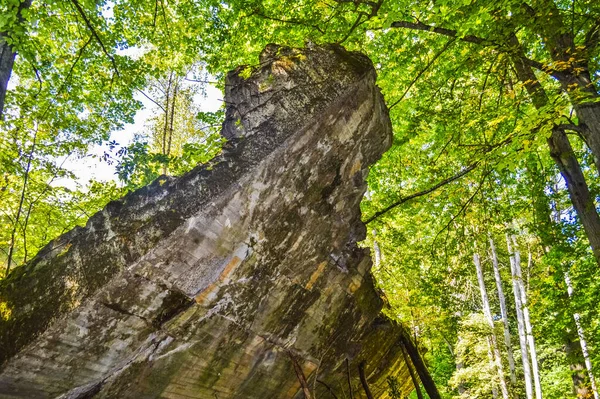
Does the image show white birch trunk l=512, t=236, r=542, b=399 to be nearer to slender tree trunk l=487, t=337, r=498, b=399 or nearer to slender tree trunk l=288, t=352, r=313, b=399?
slender tree trunk l=487, t=337, r=498, b=399

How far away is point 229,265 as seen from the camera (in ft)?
10.5

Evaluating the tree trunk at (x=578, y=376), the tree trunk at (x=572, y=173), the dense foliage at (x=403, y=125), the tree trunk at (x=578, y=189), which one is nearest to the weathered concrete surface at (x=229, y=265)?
the dense foliage at (x=403, y=125)

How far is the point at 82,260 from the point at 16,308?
0.58 metres

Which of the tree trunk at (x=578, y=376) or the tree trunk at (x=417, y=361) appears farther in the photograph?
the tree trunk at (x=578, y=376)

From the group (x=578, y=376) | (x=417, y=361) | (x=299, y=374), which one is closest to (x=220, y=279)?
(x=299, y=374)

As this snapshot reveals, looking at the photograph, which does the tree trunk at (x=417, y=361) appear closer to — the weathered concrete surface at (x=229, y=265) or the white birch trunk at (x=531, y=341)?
the weathered concrete surface at (x=229, y=265)

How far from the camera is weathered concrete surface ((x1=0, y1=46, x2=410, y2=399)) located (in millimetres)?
2736

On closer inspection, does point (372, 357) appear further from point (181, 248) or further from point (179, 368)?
point (181, 248)

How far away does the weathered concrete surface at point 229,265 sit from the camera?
8.98 ft

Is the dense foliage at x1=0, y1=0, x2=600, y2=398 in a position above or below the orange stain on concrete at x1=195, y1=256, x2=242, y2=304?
above

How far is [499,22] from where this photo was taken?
177 inches

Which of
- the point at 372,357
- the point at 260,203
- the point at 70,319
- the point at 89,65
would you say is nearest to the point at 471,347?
the point at 372,357

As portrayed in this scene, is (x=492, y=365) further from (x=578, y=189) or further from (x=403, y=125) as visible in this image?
(x=403, y=125)

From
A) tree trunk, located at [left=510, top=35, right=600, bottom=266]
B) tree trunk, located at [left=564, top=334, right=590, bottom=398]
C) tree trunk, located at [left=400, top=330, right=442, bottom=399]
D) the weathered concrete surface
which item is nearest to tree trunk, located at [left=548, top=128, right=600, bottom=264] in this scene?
tree trunk, located at [left=510, top=35, right=600, bottom=266]
